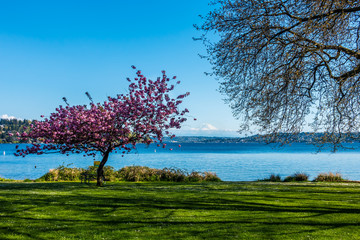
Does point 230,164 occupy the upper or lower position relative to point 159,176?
lower

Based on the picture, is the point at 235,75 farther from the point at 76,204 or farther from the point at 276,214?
the point at 76,204

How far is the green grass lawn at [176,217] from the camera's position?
26.9 feet

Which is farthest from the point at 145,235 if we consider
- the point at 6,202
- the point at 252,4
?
the point at 252,4

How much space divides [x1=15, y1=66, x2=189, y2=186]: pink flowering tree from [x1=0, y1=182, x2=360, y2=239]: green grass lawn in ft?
14.1

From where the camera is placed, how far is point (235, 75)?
13117mm

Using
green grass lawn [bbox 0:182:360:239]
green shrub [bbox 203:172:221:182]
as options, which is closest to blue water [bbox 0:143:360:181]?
green grass lawn [bbox 0:182:360:239]

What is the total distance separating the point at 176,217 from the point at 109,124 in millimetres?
9532

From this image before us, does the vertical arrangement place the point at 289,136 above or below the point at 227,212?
above

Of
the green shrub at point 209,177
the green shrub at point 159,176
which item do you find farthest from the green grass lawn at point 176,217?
the green shrub at point 209,177

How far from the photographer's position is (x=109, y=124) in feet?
59.3

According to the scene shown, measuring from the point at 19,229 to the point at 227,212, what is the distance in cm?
671

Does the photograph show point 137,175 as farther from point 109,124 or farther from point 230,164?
point 230,164

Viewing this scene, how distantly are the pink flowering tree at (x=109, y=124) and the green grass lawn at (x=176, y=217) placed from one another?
429cm

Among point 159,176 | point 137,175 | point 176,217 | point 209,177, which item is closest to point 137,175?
point 137,175
